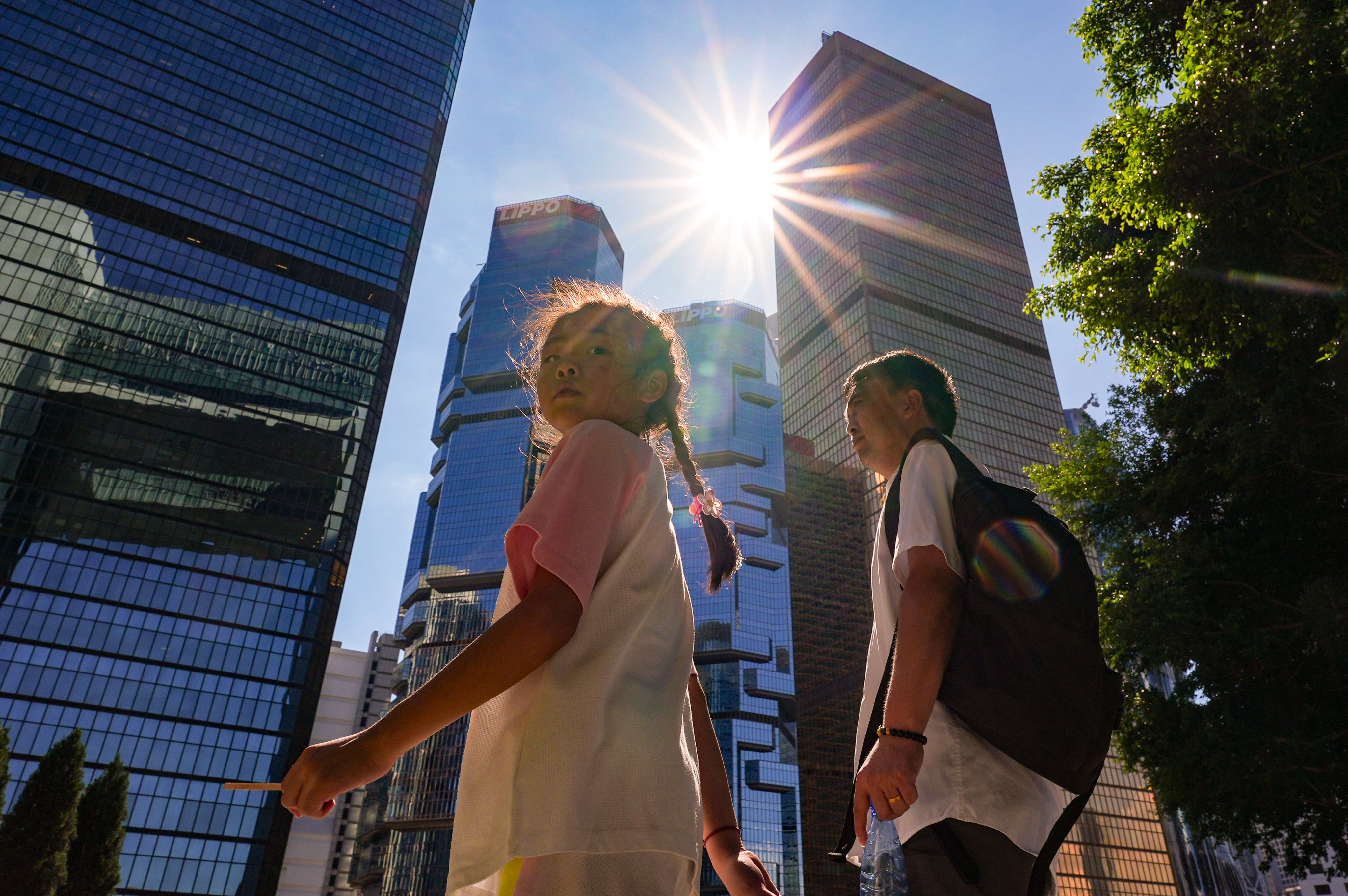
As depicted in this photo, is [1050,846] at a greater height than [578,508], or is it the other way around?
[578,508]

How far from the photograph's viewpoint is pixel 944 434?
7.32 ft

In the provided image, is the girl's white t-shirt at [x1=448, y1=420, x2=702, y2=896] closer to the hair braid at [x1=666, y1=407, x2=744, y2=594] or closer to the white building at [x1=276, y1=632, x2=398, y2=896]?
the hair braid at [x1=666, y1=407, x2=744, y2=594]

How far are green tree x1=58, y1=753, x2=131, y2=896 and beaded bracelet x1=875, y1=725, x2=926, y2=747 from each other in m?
30.1

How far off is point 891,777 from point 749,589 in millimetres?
90953

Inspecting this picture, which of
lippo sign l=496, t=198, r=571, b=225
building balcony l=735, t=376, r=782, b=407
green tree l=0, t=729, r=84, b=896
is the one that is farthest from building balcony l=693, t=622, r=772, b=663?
green tree l=0, t=729, r=84, b=896

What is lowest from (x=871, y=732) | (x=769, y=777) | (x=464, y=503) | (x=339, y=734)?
(x=871, y=732)

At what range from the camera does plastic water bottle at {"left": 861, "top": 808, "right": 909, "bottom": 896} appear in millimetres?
1489

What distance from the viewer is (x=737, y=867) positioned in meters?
1.53

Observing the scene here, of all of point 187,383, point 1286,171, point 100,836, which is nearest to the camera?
point 1286,171

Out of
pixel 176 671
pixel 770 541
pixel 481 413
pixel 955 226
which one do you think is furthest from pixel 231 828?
pixel 955 226

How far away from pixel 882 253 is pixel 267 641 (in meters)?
58.0

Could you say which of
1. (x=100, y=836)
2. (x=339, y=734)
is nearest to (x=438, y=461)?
(x=339, y=734)

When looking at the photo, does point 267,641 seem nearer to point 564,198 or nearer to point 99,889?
point 99,889

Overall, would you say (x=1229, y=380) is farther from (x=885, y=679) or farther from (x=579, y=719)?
(x=579, y=719)
